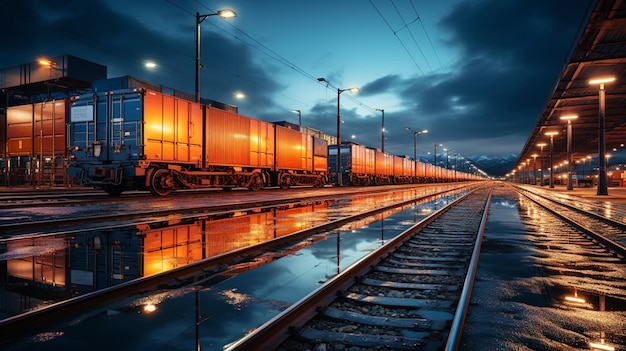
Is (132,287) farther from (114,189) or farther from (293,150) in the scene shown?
(293,150)

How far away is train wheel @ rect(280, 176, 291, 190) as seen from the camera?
26217 mm

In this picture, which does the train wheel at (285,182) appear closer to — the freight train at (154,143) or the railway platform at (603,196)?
the freight train at (154,143)

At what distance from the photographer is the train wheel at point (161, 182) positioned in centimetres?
1591

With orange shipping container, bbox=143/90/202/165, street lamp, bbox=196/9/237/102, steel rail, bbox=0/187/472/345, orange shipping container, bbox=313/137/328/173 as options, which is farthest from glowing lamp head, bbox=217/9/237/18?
steel rail, bbox=0/187/472/345

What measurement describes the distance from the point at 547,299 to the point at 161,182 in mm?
15083

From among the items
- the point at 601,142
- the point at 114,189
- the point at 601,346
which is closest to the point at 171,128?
the point at 114,189

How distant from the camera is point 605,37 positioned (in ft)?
61.1

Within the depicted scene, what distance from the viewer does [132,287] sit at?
3963 mm

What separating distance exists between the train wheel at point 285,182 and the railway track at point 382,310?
20520 millimetres

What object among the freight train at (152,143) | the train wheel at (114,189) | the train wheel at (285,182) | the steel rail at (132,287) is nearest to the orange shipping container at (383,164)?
the train wheel at (285,182)

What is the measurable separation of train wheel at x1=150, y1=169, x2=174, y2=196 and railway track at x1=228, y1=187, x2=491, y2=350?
12.4m

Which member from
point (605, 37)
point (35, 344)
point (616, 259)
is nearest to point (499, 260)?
point (616, 259)

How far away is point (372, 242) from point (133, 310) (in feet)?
14.0

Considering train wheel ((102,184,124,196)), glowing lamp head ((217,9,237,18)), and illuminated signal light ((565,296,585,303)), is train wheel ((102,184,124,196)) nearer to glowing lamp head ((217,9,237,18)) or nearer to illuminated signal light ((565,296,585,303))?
glowing lamp head ((217,9,237,18))
